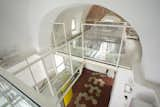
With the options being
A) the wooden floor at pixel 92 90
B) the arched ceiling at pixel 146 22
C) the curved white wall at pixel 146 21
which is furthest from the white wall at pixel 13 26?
the wooden floor at pixel 92 90

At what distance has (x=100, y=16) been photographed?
13.8 feet

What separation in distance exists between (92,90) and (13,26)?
2501mm

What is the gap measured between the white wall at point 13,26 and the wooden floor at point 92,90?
1.83 m

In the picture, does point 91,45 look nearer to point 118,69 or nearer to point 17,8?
point 118,69

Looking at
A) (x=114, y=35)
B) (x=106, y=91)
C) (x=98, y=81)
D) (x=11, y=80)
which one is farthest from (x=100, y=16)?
(x=11, y=80)

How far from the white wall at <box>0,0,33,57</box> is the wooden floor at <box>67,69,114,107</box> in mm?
1835

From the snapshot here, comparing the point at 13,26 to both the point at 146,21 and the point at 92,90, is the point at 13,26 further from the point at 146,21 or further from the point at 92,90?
the point at 92,90

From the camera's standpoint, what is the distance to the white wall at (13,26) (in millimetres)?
1787

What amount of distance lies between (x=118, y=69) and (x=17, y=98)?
1618mm

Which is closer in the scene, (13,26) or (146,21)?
(146,21)

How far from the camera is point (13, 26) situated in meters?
1.94

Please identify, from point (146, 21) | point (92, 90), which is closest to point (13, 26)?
point (146, 21)

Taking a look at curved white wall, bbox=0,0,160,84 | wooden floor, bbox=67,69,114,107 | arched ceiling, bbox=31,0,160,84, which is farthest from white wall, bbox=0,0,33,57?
wooden floor, bbox=67,69,114,107

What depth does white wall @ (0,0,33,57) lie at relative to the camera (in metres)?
1.79
